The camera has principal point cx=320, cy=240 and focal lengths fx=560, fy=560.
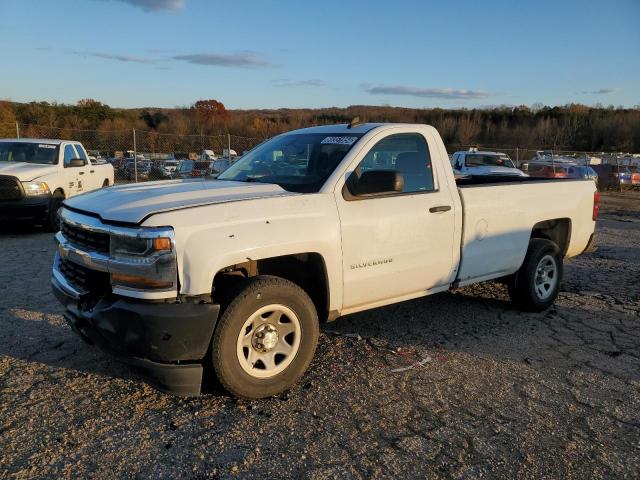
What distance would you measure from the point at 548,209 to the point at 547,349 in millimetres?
1671

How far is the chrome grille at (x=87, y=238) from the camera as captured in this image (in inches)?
140

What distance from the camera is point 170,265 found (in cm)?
332

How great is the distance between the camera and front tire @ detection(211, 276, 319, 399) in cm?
355

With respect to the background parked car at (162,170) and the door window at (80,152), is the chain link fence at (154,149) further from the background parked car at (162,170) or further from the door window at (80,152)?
the door window at (80,152)

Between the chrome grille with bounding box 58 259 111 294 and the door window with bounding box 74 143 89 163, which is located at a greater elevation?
the door window with bounding box 74 143 89 163

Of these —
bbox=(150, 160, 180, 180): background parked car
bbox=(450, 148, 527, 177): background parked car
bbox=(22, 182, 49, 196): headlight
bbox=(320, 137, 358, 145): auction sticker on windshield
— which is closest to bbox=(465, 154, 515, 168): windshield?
bbox=(450, 148, 527, 177): background parked car

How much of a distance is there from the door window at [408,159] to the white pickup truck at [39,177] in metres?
7.88

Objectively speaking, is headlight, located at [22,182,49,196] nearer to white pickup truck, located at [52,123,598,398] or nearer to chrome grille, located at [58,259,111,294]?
white pickup truck, located at [52,123,598,398]

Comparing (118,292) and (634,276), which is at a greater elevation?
(118,292)

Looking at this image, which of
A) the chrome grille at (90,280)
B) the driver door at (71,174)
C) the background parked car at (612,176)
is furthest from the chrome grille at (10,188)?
the background parked car at (612,176)

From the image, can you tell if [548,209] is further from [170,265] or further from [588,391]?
[170,265]

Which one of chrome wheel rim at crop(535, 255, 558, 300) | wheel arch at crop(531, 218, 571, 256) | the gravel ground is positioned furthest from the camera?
wheel arch at crop(531, 218, 571, 256)

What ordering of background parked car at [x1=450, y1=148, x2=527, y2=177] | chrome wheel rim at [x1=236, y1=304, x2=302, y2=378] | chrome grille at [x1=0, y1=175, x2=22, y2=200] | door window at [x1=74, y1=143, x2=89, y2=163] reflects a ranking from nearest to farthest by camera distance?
chrome wheel rim at [x1=236, y1=304, x2=302, y2=378] < chrome grille at [x1=0, y1=175, x2=22, y2=200] < door window at [x1=74, y1=143, x2=89, y2=163] < background parked car at [x1=450, y1=148, x2=527, y2=177]

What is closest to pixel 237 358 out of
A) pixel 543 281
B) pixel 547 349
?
pixel 547 349
